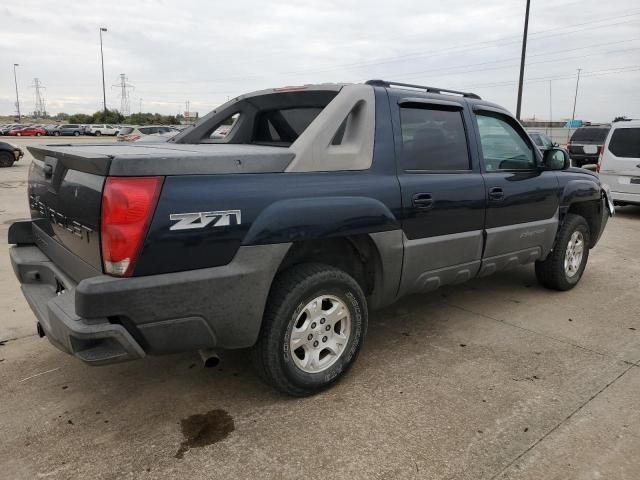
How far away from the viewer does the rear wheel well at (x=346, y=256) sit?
293 centimetres

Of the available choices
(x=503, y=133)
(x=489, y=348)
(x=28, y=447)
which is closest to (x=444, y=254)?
(x=489, y=348)

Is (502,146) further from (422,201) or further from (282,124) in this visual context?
(282,124)

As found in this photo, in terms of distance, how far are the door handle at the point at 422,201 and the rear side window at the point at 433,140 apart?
193 mm

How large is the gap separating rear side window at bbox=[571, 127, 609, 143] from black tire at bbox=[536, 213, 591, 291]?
1508cm

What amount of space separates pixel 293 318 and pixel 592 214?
159 inches

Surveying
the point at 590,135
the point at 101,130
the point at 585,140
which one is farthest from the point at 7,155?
the point at 101,130

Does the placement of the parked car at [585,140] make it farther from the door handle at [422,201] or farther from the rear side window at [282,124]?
the door handle at [422,201]

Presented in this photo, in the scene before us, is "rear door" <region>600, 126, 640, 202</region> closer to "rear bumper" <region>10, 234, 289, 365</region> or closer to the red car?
"rear bumper" <region>10, 234, 289, 365</region>

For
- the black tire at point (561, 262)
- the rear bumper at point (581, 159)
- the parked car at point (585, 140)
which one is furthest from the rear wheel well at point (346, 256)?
the parked car at point (585, 140)

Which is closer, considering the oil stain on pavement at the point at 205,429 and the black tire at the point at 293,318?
the oil stain on pavement at the point at 205,429

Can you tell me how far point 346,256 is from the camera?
3.29 meters

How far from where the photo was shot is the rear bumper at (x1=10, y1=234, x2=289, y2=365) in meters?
2.27

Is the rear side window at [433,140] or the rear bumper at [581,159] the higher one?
the rear side window at [433,140]

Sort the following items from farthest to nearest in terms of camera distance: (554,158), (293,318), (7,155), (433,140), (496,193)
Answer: (7,155), (554,158), (496,193), (433,140), (293,318)
